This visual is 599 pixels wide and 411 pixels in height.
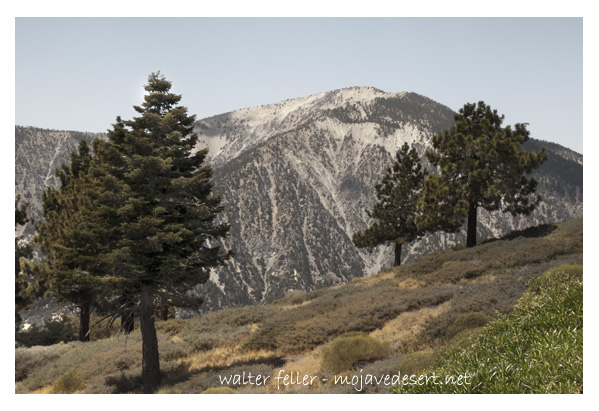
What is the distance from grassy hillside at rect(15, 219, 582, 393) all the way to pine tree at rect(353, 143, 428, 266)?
15.0 m

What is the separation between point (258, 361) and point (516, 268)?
51.4ft

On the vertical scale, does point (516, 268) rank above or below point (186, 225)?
below

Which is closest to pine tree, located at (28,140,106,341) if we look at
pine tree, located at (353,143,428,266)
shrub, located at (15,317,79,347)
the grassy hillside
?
the grassy hillside

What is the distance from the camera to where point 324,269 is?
164m

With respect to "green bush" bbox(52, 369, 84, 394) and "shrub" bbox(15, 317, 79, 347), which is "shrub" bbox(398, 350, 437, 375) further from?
"shrub" bbox(15, 317, 79, 347)

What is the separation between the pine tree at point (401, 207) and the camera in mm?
42844

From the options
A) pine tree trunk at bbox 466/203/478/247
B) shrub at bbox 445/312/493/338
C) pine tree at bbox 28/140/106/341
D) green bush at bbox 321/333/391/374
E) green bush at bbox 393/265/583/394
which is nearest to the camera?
green bush at bbox 393/265/583/394

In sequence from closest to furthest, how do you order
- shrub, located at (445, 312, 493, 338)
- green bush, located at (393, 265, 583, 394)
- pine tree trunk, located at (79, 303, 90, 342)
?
green bush, located at (393, 265, 583, 394), shrub, located at (445, 312, 493, 338), pine tree trunk, located at (79, 303, 90, 342)

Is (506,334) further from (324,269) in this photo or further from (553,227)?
(324,269)

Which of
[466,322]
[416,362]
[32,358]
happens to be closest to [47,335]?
[32,358]

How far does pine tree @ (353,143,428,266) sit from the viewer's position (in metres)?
42.8

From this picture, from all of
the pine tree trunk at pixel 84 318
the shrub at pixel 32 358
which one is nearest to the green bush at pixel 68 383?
the shrub at pixel 32 358
